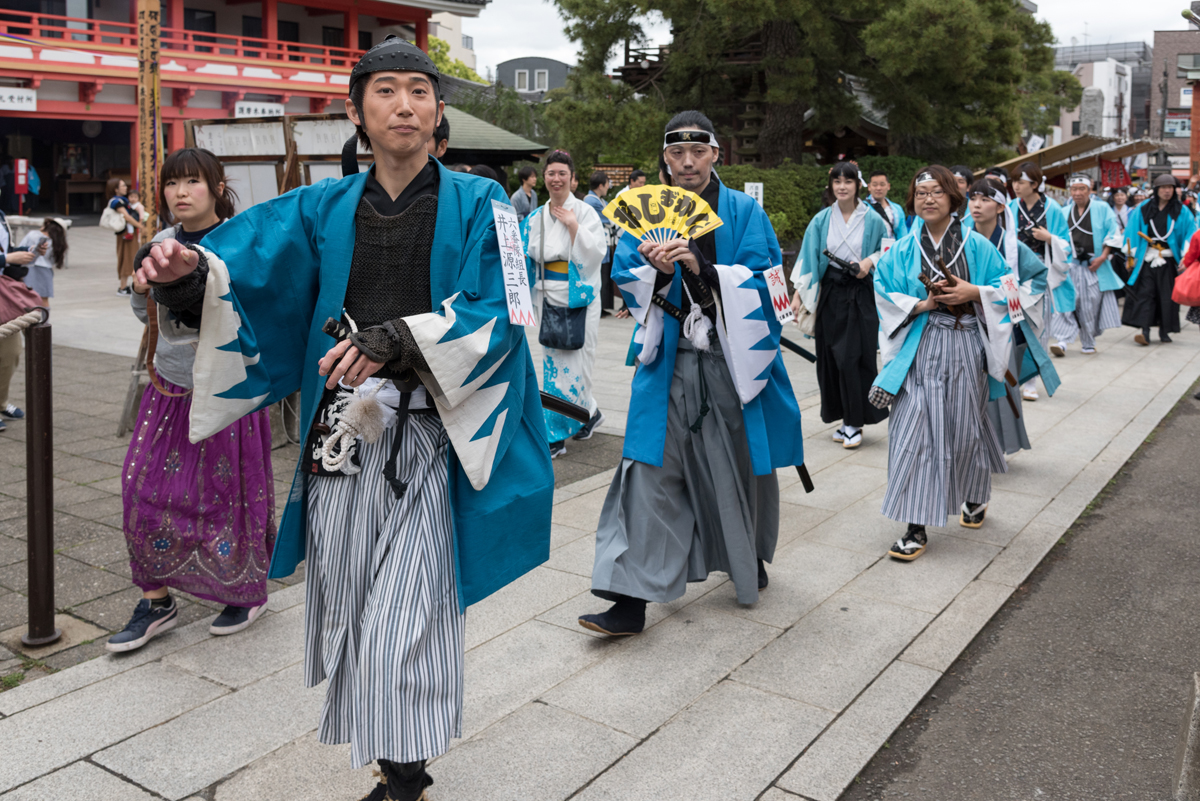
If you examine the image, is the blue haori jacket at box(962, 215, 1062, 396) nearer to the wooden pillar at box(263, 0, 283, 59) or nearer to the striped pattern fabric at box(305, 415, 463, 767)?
the striped pattern fabric at box(305, 415, 463, 767)

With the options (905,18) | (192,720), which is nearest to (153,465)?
(192,720)

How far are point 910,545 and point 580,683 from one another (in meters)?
2.00

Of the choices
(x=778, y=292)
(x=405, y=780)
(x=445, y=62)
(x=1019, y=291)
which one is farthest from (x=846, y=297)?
(x=445, y=62)

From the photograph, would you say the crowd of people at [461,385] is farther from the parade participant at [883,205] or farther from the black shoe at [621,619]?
the parade participant at [883,205]

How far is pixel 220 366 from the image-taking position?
8.01ft

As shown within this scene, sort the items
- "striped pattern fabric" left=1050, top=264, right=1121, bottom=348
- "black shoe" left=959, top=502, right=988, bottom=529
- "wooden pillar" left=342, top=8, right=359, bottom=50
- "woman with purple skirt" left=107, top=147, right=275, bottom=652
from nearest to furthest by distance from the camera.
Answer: "woman with purple skirt" left=107, top=147, right=275, bottom=652 → "black shoe" left=959, top=502, right=988, bottom=529 → "striped pattern fabric" left=1050, top=264, right=1121, bottom=348 → "wooden pillar" left=342, top=8, right=359, bottom=50

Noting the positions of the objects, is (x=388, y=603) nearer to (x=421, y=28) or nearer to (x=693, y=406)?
(x=693, y=406)

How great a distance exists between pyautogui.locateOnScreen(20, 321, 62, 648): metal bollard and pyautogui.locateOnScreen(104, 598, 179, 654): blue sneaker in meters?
0.27

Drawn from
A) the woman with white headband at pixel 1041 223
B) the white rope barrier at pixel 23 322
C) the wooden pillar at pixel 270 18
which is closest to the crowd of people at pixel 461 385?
the white rope barrier at pixel 23 322

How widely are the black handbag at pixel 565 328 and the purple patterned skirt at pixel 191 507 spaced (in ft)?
9.61

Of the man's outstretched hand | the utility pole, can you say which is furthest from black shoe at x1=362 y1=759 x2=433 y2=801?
the utility pole

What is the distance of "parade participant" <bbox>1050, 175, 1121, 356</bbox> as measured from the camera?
36.5 ft

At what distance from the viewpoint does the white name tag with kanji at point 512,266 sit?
2.44 meters

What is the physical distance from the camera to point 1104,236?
37.1ft
